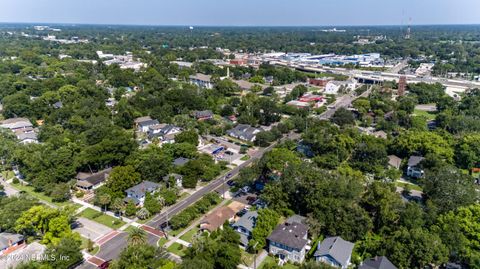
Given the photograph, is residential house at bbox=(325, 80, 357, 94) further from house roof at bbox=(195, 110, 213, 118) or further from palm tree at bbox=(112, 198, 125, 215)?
palm tree at bbox=(112, 198, 125, 215)

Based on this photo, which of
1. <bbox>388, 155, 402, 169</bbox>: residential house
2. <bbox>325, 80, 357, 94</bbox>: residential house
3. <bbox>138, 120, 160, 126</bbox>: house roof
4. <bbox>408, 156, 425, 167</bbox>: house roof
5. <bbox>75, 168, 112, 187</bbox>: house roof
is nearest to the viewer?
<bbox>75, 168, 112, 187</bbox>: house roof

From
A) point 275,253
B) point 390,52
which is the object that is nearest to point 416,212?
point 275,253

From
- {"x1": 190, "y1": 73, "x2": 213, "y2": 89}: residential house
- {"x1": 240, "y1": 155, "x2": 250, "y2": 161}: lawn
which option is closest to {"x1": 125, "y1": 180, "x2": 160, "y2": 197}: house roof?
{"x1": 240, "y1": 155, "x2": 250, "y2": 161}: lawn

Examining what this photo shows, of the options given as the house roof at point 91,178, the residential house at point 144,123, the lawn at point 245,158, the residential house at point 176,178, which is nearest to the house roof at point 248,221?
the residential house at point 176,178

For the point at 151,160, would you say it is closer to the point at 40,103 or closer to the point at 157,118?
the point at 157,118

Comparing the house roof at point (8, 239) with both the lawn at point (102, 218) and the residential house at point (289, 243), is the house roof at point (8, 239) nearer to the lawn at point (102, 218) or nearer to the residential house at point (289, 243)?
the lawn at point (102, 218)
